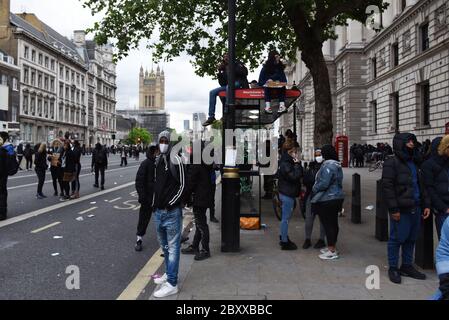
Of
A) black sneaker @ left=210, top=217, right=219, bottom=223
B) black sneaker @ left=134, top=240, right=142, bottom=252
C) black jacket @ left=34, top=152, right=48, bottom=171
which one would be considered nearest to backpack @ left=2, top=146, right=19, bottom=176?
black jacket @ left=34, top=152, right=48, bottom=171

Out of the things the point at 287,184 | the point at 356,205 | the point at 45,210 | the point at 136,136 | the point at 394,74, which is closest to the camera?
the point at 287,184

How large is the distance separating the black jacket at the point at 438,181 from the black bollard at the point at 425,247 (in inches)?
21.5

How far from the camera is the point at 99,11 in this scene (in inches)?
571

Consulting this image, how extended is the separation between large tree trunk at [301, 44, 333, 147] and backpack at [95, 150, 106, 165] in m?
8.06

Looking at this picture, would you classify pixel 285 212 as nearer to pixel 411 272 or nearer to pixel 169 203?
pixel 411 272

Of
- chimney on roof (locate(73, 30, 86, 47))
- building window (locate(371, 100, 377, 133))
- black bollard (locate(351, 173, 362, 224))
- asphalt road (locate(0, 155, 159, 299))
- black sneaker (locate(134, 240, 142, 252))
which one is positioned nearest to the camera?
asphalt road (locate(0, 155, 159, 299))

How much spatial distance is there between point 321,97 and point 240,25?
4.09 m

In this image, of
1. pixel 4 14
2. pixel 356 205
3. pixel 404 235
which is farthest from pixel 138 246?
pixel 4 14

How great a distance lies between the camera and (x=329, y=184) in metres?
6.46

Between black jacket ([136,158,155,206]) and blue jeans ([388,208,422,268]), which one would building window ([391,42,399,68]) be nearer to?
blue jeans ([388,208,422,268])

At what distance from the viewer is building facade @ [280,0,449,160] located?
24.1 meters

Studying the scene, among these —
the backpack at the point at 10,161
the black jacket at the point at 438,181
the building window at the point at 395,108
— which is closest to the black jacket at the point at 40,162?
the backpack at the point at 10,161
